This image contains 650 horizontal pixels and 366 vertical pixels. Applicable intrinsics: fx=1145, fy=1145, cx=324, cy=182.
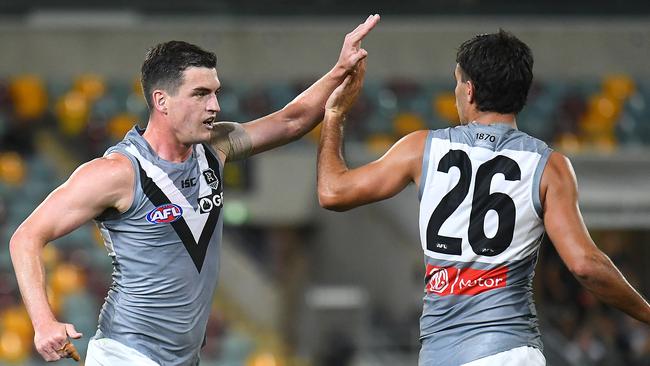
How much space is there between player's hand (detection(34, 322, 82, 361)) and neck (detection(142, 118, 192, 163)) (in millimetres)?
847

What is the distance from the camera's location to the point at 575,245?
156 inches

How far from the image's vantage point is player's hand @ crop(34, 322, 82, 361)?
3908 millimetres

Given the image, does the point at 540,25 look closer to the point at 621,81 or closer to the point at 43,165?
the point at 621,81

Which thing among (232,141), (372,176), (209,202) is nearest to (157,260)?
(209,202)

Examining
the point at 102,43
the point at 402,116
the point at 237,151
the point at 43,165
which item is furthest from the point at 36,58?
the point at 237,151

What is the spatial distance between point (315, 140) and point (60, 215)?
977 cm

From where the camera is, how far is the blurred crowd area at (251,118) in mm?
10789

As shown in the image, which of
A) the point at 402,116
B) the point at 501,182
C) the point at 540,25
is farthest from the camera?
the point at 540,25

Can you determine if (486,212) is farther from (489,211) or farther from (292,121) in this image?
(292,121)

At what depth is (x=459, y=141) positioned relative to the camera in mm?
4180

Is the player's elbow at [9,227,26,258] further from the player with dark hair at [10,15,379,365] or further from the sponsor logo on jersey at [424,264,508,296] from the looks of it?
the sponsor logo on jersey at [424,264,508,296]

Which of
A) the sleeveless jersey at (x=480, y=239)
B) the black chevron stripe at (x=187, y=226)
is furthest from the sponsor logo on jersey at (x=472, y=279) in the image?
the black chevron stripe at (x=187, y=226)

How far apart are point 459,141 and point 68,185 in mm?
1447

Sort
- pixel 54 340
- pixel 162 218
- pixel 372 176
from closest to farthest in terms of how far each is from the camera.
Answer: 1. pixel 54 340
2. pixel 372 176
3. pixel 162 218
